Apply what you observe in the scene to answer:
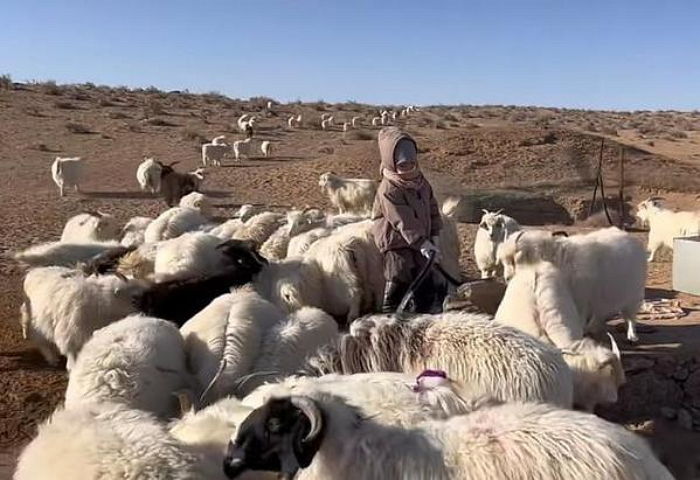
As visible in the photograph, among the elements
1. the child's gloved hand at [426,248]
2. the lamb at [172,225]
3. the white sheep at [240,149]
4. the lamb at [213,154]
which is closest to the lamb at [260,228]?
the lamb at [172,225]

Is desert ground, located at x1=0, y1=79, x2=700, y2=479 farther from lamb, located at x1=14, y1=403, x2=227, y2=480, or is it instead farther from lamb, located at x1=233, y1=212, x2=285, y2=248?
lamb, located at x1=233, y1=212, x2=285, y2=248

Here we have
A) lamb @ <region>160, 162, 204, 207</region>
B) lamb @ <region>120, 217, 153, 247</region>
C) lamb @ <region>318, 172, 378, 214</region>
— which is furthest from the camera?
lamb @ <region>160, 162, 204, 207</region>

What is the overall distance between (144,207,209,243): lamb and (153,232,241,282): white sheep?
163 cm

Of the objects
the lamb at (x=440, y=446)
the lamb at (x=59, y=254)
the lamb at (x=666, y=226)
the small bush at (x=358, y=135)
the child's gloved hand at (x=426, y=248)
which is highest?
the small bush at (x=358, y=135)

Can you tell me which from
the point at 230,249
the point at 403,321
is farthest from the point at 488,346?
the point at 230,249

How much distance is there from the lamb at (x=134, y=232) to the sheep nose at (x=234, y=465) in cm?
667

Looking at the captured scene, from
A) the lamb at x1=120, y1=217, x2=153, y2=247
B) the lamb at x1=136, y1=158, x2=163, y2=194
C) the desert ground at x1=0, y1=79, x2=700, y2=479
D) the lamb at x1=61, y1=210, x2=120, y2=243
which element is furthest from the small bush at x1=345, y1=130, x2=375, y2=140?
the lamb at x1=120, y1=217, x2=153, y2=247

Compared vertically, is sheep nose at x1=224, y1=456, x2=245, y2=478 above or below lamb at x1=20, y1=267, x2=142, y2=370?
above

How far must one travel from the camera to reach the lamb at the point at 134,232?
32.6 feet

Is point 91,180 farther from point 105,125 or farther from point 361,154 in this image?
point 105,125

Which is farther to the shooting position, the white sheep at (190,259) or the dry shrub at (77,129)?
the dry shrub at (77,129)

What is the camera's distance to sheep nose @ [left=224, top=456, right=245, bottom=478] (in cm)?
335

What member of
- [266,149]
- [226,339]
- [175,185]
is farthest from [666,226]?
[266,149]

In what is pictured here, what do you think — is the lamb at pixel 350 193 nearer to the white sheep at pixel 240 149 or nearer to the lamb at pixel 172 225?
the lamb at pixel 172 225
